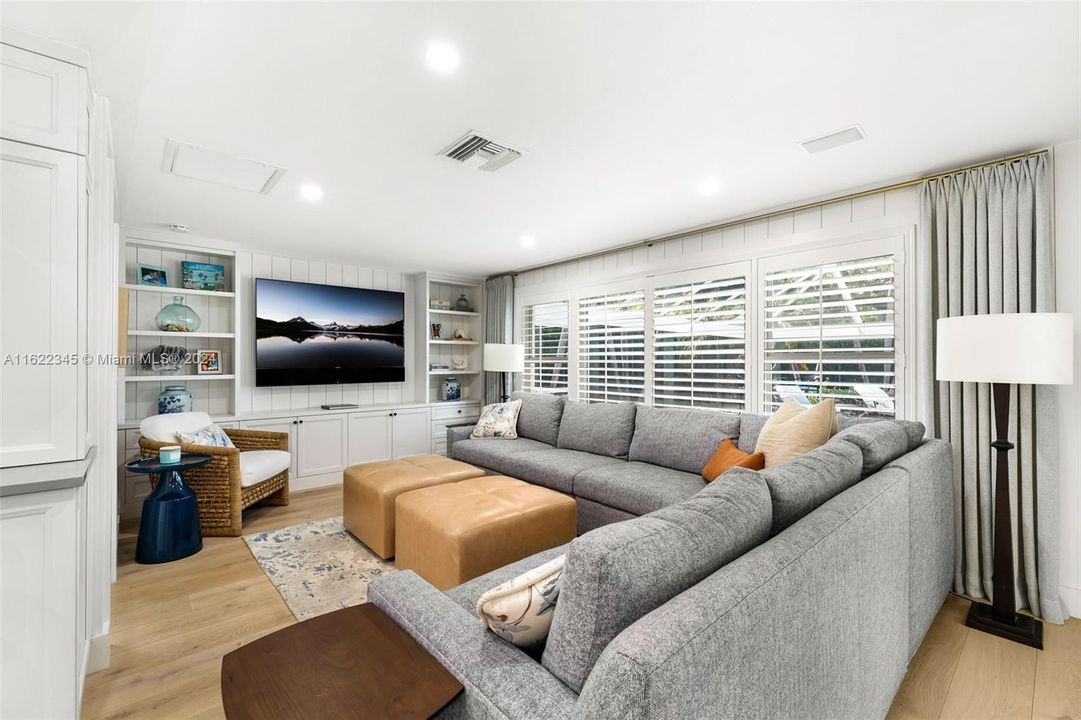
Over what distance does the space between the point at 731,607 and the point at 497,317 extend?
517 centimetres

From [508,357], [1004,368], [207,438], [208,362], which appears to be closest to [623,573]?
[1004,368]

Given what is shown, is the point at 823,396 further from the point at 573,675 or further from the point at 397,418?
the point at 397,418

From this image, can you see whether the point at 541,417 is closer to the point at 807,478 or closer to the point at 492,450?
the point at 492,450

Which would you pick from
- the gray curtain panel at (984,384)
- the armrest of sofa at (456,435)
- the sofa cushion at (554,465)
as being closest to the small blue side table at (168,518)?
the armrest of sofa at (456,435)

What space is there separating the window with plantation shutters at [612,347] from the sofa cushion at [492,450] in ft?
2.74

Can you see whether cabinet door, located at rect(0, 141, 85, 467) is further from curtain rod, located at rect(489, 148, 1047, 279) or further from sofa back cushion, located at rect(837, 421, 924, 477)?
curtain rod, located at rect(489, 148, 1047, 279)

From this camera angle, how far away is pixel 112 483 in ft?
7.98

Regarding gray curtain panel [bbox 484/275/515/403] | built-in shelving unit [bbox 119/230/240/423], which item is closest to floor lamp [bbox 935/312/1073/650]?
gray curtain panel [bbox 484/275/515/403]

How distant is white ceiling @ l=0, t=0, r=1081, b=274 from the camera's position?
1.56m

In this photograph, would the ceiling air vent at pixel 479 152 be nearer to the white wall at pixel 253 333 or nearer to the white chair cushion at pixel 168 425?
the white chair cushion at pixel 168 425

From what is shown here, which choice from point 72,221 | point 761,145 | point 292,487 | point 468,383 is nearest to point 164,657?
point 72,221

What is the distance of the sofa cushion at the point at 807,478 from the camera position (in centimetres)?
135

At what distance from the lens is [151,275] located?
13.8 feet

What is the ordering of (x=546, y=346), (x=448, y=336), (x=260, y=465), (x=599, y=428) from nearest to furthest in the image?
(x=260, y=465) < (x=599, y=428) < (x=546, y=346) < (x=448, y=336)
